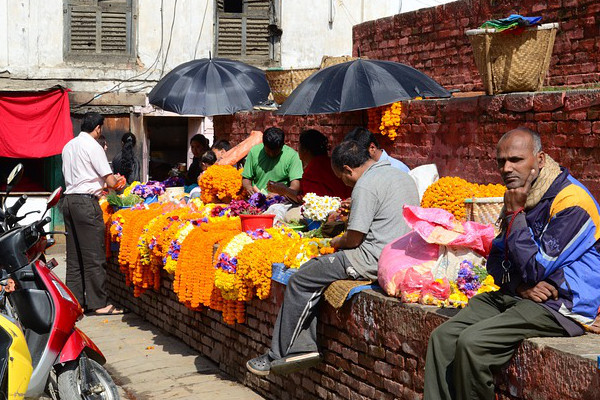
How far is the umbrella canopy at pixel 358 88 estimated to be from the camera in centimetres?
717

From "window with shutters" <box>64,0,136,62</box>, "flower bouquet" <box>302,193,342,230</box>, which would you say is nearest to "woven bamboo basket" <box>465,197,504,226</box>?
"flower bouquet" <box>302,193,342,230</box>

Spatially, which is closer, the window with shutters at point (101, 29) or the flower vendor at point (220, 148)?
the flower vendor at point (220, 148)

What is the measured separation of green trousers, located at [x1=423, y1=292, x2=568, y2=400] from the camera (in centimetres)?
386

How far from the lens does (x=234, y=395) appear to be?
6.46 meters

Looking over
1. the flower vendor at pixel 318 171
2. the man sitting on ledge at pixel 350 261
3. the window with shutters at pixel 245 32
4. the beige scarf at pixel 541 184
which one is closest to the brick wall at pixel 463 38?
the flower vendor at pixel 318 171

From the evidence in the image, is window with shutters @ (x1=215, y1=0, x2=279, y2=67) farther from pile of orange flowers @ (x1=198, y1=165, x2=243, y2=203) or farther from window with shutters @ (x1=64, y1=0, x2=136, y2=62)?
pile of orange flowers @ (x1=198, y1=165, x2=243, y2=203)

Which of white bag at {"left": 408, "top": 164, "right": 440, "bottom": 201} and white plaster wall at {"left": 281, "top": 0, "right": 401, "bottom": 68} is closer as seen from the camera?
white bag at {"left": 408, "top": 164, "right": 440, "bottom": 201}

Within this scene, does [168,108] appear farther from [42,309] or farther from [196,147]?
[42,309]

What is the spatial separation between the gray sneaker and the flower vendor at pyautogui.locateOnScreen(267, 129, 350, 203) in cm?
224

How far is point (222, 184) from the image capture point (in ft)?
29.4

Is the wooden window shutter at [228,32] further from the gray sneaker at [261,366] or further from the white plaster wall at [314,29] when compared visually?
the gray sneaker at [261,366]

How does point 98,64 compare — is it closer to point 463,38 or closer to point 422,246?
point 463,38

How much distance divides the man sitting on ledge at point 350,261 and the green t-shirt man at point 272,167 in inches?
123

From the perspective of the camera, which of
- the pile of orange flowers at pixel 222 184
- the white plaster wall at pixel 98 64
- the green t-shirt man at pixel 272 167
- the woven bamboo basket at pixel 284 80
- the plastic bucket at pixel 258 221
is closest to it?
the plastic bucket at pixel 258 221
